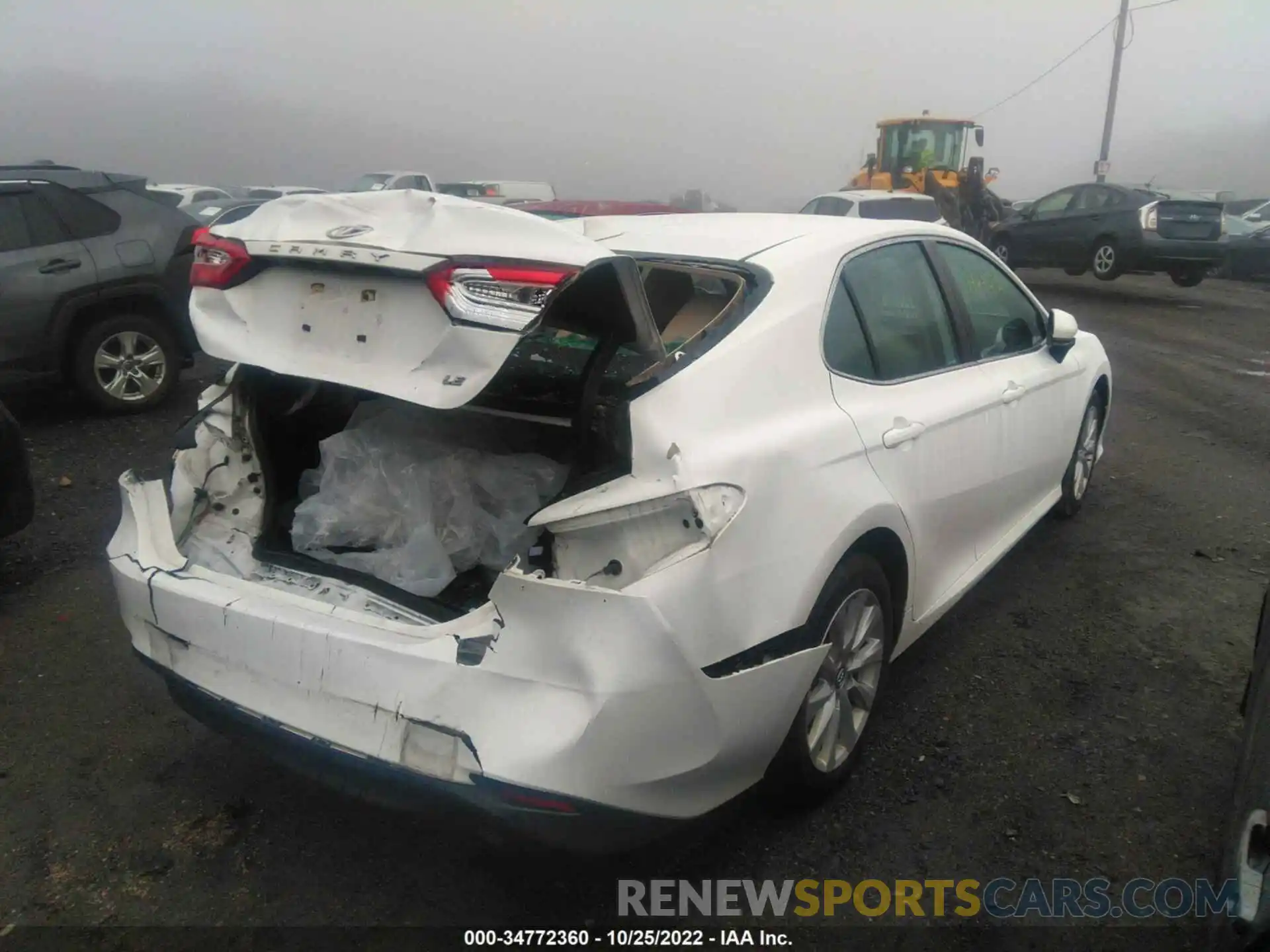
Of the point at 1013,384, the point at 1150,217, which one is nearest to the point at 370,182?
the point at 1150,217

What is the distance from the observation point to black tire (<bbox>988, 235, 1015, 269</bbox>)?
15.9 meters

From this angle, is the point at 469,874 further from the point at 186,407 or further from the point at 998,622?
the point at 186,407

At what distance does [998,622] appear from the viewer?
404cm

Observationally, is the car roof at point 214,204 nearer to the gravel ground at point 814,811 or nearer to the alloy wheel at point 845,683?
the gravel ground at point 814,811

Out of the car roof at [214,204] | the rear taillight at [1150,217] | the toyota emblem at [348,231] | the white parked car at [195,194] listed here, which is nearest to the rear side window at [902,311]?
the toyota emblem at [348,231]

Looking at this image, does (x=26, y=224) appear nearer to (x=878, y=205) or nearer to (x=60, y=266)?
(x=60, y=266)

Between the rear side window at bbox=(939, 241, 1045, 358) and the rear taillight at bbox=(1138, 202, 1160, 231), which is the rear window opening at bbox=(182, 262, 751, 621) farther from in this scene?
the rear taillight at bbox=(1138, 202, 1160, 231)

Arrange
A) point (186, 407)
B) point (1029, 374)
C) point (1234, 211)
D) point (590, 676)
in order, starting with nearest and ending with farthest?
point (590, 676)
point (1029, 374)
point (186, 407)
point (1234, 211)

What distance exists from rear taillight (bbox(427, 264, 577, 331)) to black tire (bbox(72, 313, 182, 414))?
5.53 meters

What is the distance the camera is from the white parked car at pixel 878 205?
14.5 meters

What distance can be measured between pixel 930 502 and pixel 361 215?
1894 millimetres

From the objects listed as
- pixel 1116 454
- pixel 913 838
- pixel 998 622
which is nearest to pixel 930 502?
pixel 913 838

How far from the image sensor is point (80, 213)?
22.4 feet

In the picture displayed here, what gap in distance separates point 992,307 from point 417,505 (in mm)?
2493
